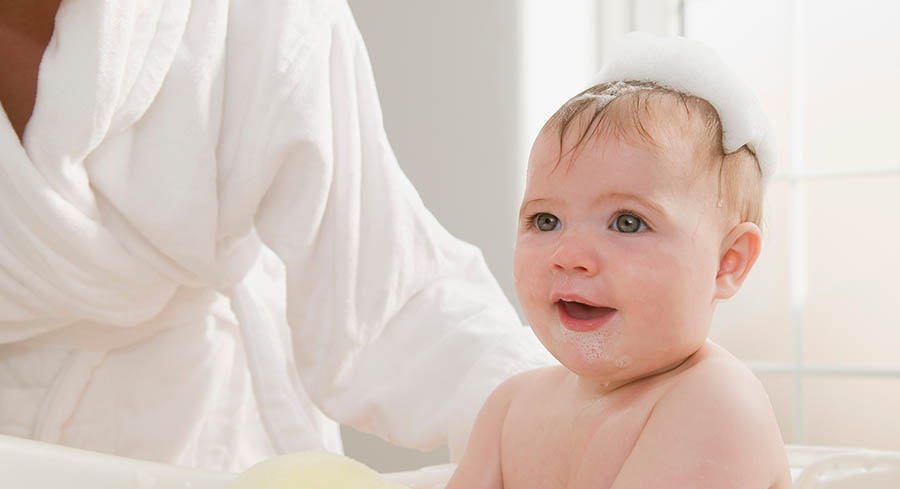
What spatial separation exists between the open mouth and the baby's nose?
3cm

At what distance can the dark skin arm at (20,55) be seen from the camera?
0.99 m

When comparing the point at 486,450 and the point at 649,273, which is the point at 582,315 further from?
the point at 486,450

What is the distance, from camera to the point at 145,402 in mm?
1152

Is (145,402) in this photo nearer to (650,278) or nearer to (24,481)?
(24,481)

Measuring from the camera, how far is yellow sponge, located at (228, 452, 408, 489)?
63 cm

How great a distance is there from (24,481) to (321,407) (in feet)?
1.39

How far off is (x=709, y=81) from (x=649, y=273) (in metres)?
0.15

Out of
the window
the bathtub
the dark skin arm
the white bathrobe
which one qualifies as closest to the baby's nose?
the bathtub

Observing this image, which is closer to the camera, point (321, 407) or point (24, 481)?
point (24, 481)

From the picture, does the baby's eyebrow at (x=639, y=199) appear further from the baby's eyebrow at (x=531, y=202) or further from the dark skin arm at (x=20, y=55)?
the dark skin arm at (x=20, y=55)

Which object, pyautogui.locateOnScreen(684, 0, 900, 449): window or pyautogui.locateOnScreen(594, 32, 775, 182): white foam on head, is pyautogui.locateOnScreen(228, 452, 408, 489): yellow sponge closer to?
pyautogui.locateOnScreen(594, 32, 775, 182): white foam on head

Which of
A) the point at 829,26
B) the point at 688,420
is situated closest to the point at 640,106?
→ the point at 688,420

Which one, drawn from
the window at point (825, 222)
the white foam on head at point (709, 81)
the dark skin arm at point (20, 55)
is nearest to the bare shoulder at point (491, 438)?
the white foam on head at point (709, 81)

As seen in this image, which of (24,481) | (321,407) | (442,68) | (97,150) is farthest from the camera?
(442,68)
